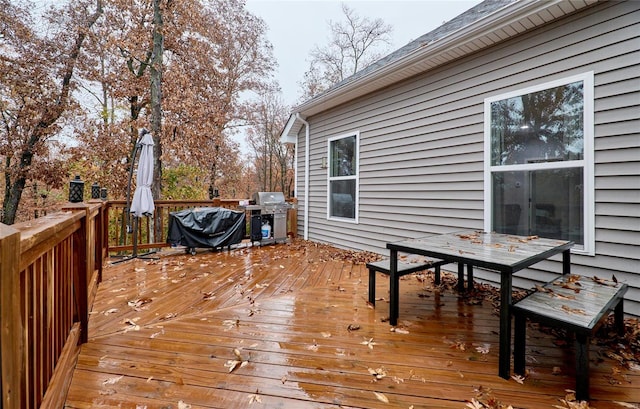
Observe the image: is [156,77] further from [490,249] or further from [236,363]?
[490,249]

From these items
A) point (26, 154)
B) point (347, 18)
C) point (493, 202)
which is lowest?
point (493, 202)

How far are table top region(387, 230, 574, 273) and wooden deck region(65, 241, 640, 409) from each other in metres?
0.69

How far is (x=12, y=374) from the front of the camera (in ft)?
2.91

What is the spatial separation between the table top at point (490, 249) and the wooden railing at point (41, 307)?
7.44ft

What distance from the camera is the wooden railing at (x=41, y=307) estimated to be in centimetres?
88

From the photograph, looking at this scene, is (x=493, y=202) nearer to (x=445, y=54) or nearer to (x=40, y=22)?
(x=445, y=54)

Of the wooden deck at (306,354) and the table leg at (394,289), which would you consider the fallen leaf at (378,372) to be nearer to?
the wooden deck at (306,354)

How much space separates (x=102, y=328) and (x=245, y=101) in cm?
1158

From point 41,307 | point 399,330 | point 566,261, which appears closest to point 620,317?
point 566,261

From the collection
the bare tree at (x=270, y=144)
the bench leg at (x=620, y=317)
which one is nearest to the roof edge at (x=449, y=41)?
the bench leg at (x=620, y=317)

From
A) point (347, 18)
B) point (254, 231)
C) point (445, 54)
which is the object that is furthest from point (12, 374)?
point (347, 18)

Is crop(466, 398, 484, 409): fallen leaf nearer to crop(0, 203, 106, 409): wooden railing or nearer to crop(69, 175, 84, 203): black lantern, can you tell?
crop(0, 203, 106, 409): wooden railing

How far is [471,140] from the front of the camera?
387 cm

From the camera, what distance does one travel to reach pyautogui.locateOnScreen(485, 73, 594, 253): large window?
2.92 meters
